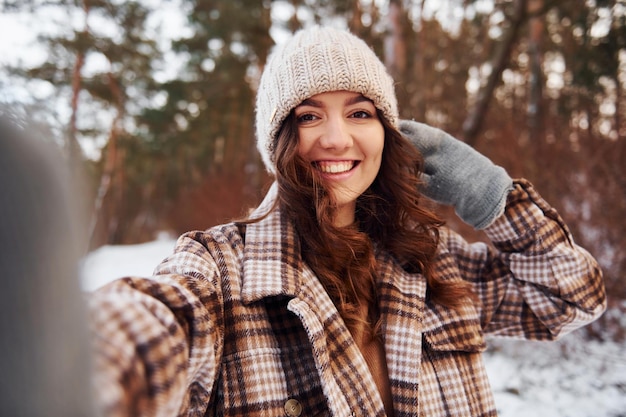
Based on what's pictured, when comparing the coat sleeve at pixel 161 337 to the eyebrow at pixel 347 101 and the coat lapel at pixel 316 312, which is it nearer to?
the coat lapel at pixel 316 312

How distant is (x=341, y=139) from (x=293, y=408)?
874 mm

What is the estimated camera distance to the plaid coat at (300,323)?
75 cm

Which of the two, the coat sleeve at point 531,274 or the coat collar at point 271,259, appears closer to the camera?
the coat collar at point 271,259

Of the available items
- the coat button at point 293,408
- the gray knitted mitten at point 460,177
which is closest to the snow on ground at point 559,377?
the gray knitted mitten at point 460,177

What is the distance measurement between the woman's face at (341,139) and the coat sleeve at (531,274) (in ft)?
2.04

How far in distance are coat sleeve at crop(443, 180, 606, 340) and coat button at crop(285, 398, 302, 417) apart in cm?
95

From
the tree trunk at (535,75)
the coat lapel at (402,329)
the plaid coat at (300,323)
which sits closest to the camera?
the plaid coat at (300,323)

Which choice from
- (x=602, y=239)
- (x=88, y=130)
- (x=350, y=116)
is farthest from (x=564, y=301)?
(x=88, y=130)

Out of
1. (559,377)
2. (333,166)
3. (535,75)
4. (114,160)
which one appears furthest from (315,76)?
(114,160)

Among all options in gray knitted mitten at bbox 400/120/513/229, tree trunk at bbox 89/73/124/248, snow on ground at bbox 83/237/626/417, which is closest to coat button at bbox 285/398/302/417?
gray knitted mitten at bbox 400/120/513/229

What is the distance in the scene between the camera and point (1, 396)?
0.48 m

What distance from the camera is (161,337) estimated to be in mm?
774

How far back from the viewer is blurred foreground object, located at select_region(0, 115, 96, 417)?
1.60 feet

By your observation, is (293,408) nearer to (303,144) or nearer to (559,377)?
(303,144)
